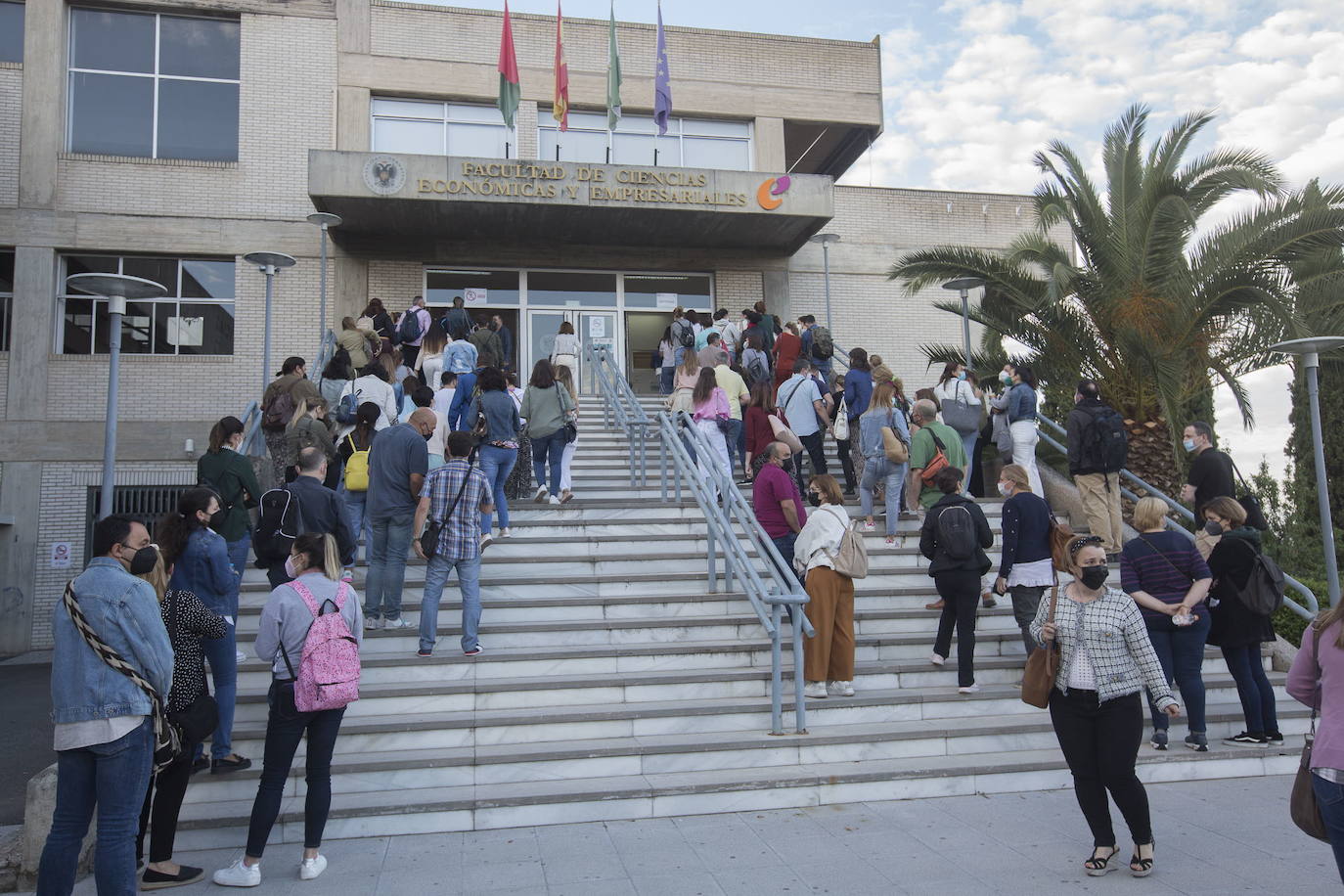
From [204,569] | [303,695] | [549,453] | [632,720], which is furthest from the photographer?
[549,453]

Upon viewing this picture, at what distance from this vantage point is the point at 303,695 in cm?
489

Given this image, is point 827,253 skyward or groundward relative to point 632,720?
skyward

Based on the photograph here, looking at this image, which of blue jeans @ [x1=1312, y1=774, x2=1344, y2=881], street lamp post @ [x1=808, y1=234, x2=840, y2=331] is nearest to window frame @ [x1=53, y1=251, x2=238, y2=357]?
street lamp post @ [x1=808, y1=234, x2=840, y2=331]

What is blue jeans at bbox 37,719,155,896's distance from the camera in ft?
13.9

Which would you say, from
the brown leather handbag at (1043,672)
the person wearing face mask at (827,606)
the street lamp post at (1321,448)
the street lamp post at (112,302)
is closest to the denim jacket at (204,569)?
the street lamp post at (112,302)

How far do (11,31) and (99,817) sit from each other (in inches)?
700

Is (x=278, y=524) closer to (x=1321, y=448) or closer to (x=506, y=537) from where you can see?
(x=506, y=537)

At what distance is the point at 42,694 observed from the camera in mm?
11453

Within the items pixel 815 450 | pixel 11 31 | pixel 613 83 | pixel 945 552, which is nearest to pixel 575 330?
pixel 613 83

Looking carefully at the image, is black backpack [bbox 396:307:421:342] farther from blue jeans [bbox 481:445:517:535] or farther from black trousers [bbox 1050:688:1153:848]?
black trousers [bbox 1050:688:1153:848]

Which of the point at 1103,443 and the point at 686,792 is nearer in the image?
the point at 686,792

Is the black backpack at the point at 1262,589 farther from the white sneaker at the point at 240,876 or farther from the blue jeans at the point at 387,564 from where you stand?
the white sneaker at the point at 240,876

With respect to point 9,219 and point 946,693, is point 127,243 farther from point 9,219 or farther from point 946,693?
point 946,693

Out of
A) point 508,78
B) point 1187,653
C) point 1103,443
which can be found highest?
point 508,78
